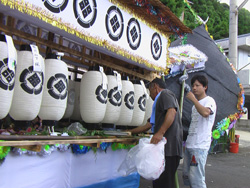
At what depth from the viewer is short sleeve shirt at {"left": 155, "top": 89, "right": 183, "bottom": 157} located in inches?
124

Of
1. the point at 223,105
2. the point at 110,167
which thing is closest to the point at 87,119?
the point at 110,167

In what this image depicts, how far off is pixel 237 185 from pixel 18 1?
18.1 feet

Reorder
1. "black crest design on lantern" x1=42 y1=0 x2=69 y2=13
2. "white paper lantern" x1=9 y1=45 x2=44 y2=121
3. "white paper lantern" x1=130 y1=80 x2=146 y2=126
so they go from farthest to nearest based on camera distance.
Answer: "white paper lantern" x1=130 y1=80 x2=146 y2=126
"black crest design on lantern" x1=42 y1=0 x2=69 y2=13
"white paper lantern" x1=9 y1=45 x2=44 y2=121

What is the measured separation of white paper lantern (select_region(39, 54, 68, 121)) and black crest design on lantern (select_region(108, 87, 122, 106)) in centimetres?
91

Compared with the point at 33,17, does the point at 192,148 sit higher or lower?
lower

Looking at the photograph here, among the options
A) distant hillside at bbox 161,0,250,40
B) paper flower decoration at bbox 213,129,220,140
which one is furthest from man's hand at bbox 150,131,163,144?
distant hillside at bbox 161,0,250,40

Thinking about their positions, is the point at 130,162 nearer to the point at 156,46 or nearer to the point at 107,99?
the point at 107,99

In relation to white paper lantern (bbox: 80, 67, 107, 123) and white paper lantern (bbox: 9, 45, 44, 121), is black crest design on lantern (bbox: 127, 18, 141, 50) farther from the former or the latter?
white paper lantern (bbox: 9, 45, 44, 121)

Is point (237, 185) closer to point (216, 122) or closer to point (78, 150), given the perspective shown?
point (216, 122)

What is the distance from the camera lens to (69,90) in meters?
3.87

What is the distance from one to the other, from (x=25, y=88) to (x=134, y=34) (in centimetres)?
223

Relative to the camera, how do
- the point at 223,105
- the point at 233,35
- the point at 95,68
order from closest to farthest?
the point at 95,68, the point at 223,105, the point at 233,35

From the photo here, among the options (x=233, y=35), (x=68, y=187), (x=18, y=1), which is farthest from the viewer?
(x=233, y=35)

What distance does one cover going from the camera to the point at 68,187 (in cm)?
335
